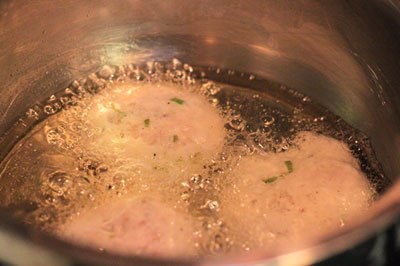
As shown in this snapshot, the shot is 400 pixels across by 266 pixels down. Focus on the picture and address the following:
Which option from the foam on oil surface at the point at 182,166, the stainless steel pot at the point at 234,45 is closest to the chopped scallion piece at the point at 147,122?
the foam on oil surface at the point at 182,166

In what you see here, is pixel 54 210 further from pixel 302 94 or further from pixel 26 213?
pixel 302 94

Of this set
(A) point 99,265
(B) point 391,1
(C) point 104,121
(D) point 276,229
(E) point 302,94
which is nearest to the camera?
(A) point 99,265

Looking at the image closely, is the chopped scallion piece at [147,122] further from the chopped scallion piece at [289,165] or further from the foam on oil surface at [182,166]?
the chopped scallion piece at [289,165]

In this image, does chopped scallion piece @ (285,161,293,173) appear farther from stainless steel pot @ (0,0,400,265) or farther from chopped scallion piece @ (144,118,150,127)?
chopped scallion piece @ (144,118,150,127)

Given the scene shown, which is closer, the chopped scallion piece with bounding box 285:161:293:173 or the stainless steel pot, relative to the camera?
the chopped scallion piece with bounding box 285:161:293:173

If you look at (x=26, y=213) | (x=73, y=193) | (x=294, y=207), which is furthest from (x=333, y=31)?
(x=26, y=213)

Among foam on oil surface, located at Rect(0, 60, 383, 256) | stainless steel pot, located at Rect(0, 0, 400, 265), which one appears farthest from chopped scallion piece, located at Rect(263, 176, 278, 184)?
stainless steel pot, located at Rect(0, 0, 400, 265)

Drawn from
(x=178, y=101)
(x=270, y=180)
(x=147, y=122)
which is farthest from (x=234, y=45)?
(x=270, y=180)

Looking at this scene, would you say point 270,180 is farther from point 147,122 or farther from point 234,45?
point 234,45
